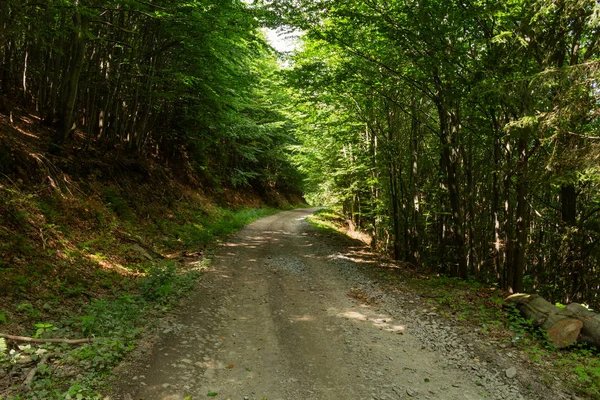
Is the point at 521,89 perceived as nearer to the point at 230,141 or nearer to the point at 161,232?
the point at 161,232

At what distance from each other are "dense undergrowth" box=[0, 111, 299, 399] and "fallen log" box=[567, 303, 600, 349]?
23.0 ft

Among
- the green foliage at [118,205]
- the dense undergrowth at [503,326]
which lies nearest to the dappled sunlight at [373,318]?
the dense undergrowth at [503,326]

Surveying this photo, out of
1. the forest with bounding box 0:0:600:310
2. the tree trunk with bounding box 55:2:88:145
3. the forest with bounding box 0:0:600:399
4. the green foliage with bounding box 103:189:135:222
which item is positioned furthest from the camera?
the green foliage with bounding box 103:189:135:222

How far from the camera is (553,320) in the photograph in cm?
566

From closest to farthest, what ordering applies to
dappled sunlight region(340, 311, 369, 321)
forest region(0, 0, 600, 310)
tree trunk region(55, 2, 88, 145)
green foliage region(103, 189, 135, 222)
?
1. forest region(0, 0, 600, 310)
2. dappled sunlight region(340, 311, 369, 321)
3. tree trunk region(55, 2, 88, 145)
4. green foliage region(103, 189, 135, 222)

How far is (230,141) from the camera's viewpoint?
21.4m

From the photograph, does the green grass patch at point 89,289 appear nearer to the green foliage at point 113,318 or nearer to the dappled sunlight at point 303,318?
the green foliage at point 113,318

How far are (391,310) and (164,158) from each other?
15320 millimetres

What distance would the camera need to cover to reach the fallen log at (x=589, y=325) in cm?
519

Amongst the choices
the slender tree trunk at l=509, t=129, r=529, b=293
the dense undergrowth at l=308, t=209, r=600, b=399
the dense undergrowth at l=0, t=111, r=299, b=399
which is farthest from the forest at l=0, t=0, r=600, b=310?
the dense undergrowth at l=0, t=111, r=299, b=399

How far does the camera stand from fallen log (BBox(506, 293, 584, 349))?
531cm

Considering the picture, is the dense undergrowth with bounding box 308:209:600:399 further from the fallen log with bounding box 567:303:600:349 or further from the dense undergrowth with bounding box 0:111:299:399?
the dense undergrowth with bounding box 0:111:299:399

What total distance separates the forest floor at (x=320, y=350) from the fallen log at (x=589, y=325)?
1.19 meters

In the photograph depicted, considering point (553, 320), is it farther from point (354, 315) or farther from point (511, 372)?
point (354, 315)
